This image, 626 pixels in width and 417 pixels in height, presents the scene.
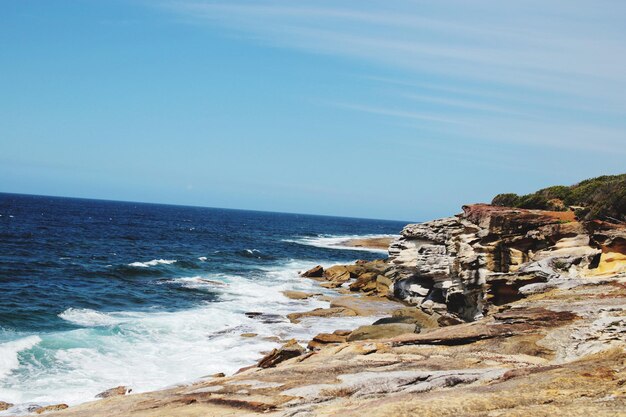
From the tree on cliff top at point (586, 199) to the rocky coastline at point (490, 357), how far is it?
1.37 metres

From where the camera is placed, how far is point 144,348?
84.5 ft

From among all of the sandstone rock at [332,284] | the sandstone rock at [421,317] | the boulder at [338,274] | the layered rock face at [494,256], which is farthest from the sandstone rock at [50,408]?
the boulder at [338,274]

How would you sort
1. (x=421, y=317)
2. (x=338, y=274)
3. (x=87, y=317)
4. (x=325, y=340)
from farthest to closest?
(x=338, y=274)
(x=421, y=317)
(x=87, y=317)
(x=325, y=340)

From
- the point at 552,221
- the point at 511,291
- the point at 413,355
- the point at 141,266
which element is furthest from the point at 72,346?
the point at 141,266

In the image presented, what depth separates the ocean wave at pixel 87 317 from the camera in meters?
29.9

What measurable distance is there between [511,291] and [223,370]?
12516mm

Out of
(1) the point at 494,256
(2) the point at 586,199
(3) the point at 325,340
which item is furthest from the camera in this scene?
(2) the point at 586,199

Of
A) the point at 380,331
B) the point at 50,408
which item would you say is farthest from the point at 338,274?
the point at 50,408

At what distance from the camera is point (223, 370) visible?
22.9m

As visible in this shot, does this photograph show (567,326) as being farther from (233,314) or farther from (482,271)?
(233,314)

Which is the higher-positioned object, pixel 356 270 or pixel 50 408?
pixel 356 270

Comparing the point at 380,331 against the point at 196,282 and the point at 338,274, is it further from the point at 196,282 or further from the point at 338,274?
the point at 338,274

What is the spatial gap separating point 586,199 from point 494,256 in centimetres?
787

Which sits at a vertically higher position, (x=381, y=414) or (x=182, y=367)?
(x=381, y=414)
